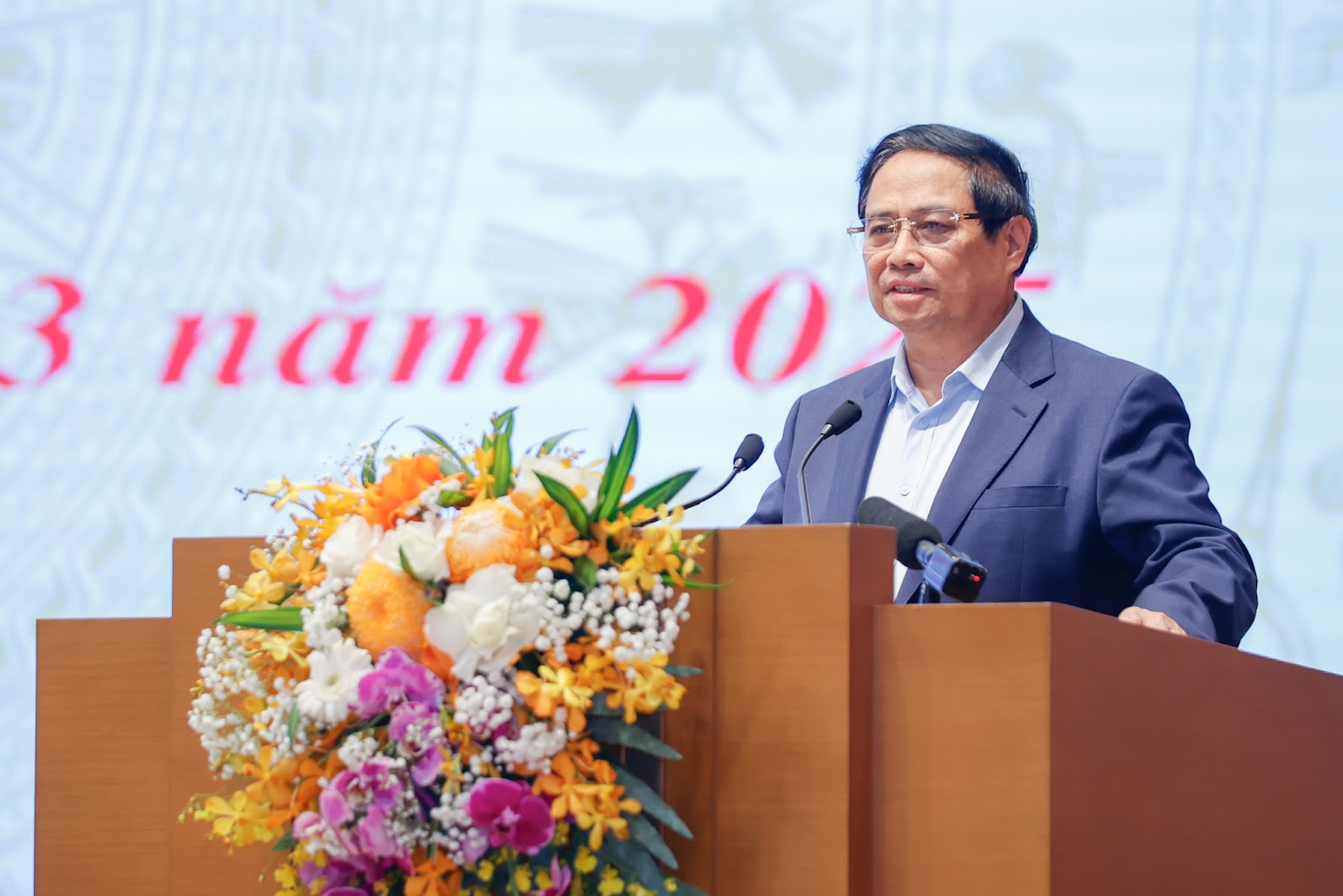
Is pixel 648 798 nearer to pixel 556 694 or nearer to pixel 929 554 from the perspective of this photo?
pixel 556 694

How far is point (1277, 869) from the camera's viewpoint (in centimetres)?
154

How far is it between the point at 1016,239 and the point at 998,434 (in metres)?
0.43

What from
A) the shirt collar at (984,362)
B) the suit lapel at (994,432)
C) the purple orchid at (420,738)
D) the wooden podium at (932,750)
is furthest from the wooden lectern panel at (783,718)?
the shirt collar at (984,362)

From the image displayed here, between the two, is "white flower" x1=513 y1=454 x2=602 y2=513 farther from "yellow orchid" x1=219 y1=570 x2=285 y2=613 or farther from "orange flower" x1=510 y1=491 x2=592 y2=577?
"yellow orchid" x1=219 y1=570 x2=285 y2=613

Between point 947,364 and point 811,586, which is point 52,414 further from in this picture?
point 811,586

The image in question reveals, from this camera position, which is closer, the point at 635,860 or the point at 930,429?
the point at 635,860

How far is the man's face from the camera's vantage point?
2.33m

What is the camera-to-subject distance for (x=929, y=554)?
147cm

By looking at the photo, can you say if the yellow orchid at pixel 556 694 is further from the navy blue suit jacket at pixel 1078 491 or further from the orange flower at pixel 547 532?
the navy blue suit jacket at pixel 1078 491

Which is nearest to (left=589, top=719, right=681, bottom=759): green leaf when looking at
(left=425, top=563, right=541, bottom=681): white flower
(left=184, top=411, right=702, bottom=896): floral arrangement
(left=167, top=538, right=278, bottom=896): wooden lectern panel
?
(left=184, top=411, right=702, bottom=896): floral arrangement

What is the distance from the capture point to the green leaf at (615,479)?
1.31m

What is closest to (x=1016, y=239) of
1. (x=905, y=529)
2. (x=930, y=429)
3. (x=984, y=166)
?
(x=984, y=166)

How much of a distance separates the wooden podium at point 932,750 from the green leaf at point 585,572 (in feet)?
0.47

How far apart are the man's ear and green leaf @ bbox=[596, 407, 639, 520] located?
1.27 m
